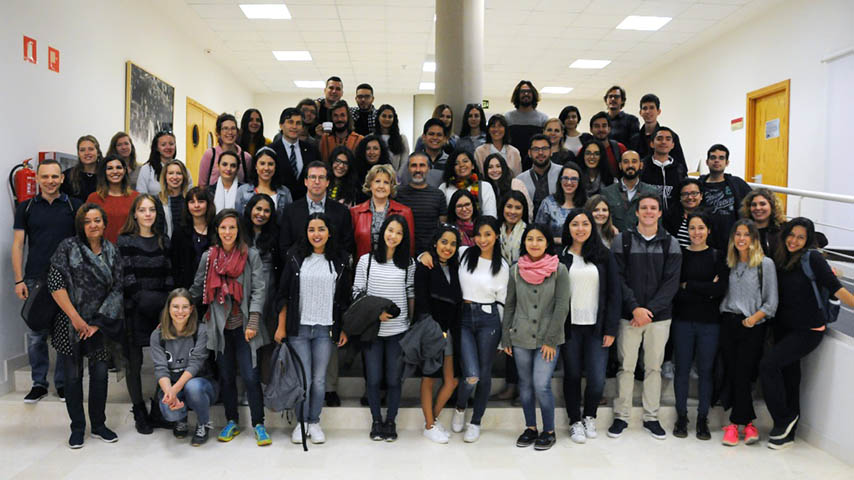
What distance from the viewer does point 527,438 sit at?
12.3 ft

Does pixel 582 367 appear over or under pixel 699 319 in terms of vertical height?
under

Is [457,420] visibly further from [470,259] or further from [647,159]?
[647,159]

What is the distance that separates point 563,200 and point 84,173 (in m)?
3.53

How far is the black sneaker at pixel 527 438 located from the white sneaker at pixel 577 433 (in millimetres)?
252

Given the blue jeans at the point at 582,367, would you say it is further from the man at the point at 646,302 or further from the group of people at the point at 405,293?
the man at the point at 646,302

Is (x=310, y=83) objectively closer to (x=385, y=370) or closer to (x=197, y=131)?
(x=197, y=131)

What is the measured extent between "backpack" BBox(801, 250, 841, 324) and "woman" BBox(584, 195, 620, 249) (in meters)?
1.20

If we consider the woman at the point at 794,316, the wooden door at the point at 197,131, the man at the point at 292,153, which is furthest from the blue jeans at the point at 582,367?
the wooden door at the point at 197,131

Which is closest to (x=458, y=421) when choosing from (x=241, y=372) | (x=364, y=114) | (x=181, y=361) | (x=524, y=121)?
(x=241, y=372)

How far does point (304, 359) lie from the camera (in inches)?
146

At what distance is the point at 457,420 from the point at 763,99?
7.84 metres

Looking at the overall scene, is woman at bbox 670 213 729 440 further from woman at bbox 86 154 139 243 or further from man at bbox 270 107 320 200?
woman at bbox 86 154 139 243

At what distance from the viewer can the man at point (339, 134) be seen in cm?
515

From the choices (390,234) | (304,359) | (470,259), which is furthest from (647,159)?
(304,359)
